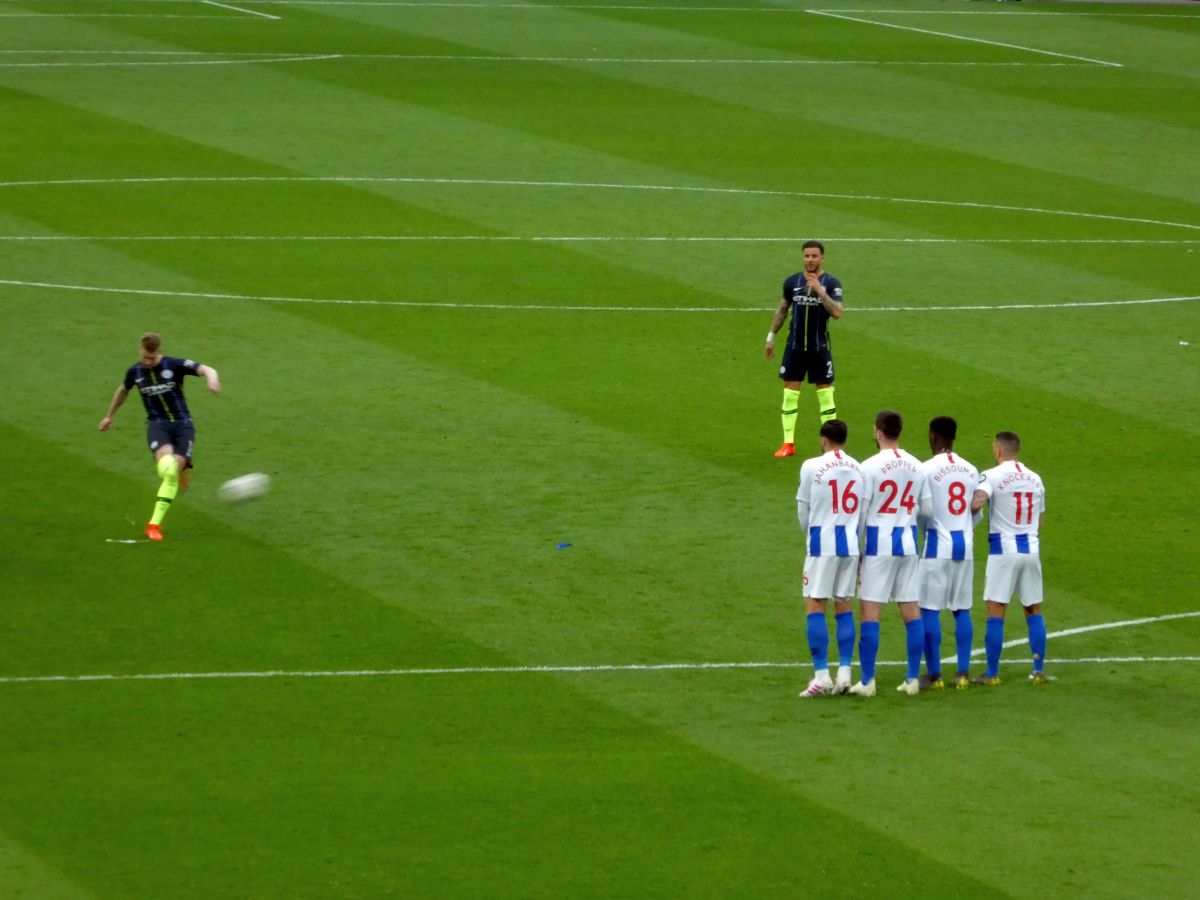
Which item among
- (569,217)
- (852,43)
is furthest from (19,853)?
(852,43)

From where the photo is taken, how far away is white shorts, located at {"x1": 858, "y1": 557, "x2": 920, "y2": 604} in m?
12.5

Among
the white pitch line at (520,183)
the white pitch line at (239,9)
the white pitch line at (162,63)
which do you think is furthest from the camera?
the white pitch line at (239,9)

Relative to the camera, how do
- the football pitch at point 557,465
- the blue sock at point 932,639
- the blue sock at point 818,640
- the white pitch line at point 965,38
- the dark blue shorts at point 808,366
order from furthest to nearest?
the white pitch line at point 965,38 → the dark blue shorts at point 808,366 → the blue sock at point 932,639 → the blue sock at point 818,640 → the football pitch at point 557,465

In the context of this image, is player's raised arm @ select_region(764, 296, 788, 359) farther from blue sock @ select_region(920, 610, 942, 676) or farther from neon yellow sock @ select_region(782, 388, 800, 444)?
blue sock @ select_region(920, 610, 942, 676)

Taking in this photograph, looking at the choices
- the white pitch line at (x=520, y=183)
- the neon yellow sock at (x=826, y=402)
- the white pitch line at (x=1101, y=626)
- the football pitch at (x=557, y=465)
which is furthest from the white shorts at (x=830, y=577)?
the white pitch line at (x=520, y=183)

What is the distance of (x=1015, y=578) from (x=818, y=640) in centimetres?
152

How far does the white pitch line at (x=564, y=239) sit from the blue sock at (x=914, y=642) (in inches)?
546

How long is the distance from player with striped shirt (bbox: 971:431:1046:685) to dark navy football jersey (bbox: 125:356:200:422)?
644 cm

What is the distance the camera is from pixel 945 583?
12742 millimetres

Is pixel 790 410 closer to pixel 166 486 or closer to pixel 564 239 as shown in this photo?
pixel 166 486

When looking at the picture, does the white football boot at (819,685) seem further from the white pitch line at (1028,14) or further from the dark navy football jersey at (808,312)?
the white pitch line at (1028,14)

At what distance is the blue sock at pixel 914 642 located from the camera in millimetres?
12508

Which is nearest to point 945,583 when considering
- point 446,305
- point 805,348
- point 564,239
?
point 805,348

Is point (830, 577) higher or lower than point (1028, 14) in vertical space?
lower
